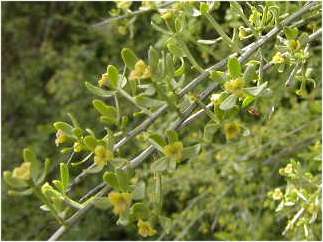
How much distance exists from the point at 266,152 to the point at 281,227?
14.9 inches

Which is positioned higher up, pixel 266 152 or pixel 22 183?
pixel 22 183

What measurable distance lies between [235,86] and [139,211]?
200 millimetres

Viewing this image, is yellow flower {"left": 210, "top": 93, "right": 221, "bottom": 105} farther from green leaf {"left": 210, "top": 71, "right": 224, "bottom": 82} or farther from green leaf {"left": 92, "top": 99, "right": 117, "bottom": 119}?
green leaf {"left": 92, "top": 99, "right": 117, "bottom": 119}

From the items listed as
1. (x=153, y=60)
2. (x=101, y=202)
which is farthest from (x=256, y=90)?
(x=101, y=202)

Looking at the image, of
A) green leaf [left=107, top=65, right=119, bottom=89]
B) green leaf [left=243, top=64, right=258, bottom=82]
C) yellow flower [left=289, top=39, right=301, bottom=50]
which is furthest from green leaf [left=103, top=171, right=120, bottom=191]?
yellow flower [left=289, top=39, right=301, bottom=50]

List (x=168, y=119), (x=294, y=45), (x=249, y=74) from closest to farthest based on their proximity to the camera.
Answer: (x=249, y=74) < (x=294, y=45) < (x=168, y=119)

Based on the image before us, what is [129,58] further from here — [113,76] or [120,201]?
[120,201]

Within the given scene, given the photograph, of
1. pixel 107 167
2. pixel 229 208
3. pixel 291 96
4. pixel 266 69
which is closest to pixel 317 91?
pixel 291 96

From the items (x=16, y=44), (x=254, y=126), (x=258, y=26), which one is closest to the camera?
(x=258, y=26)

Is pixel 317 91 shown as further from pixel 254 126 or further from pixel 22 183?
pixel 22 183

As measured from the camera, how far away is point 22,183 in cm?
68

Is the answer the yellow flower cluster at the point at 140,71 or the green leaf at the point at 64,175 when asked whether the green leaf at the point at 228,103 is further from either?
the green leaf at the point at 64,175

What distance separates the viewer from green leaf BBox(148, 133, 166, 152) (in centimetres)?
73

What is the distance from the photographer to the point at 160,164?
74 cm
